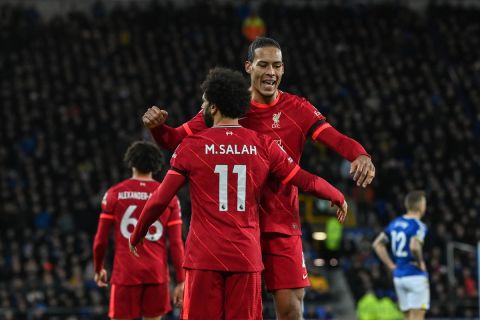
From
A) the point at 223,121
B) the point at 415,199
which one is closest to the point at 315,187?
the point at 223,121

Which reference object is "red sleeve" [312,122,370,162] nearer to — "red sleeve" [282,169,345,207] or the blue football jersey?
"red sleeve" [282,169,345,207]

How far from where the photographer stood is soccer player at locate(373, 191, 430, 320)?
11344mm

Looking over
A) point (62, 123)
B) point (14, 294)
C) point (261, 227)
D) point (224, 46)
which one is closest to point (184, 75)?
point (224, 46)

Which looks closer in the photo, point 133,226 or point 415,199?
point 133,226

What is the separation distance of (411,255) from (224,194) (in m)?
6.36

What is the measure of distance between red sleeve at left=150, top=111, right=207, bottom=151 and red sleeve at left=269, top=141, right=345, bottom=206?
2.31 ft

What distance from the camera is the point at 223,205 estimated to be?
563cm

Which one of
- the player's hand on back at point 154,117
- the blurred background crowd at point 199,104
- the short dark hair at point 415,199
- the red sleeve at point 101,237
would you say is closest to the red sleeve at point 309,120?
the player's hand on back at point 154,117

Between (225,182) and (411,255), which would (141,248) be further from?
(411,255)

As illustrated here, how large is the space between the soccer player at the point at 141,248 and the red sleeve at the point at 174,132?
6.34 feet

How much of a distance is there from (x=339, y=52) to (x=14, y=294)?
1372 cm

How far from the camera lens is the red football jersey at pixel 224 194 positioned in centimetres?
563

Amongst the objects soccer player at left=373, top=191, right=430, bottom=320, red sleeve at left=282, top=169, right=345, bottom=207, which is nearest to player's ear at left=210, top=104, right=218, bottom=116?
red sleeve at left=282, top=169, right=345, bottom=207

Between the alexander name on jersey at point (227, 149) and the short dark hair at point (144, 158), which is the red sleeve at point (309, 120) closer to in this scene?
the alexander name on jersey at point (227, 149)
